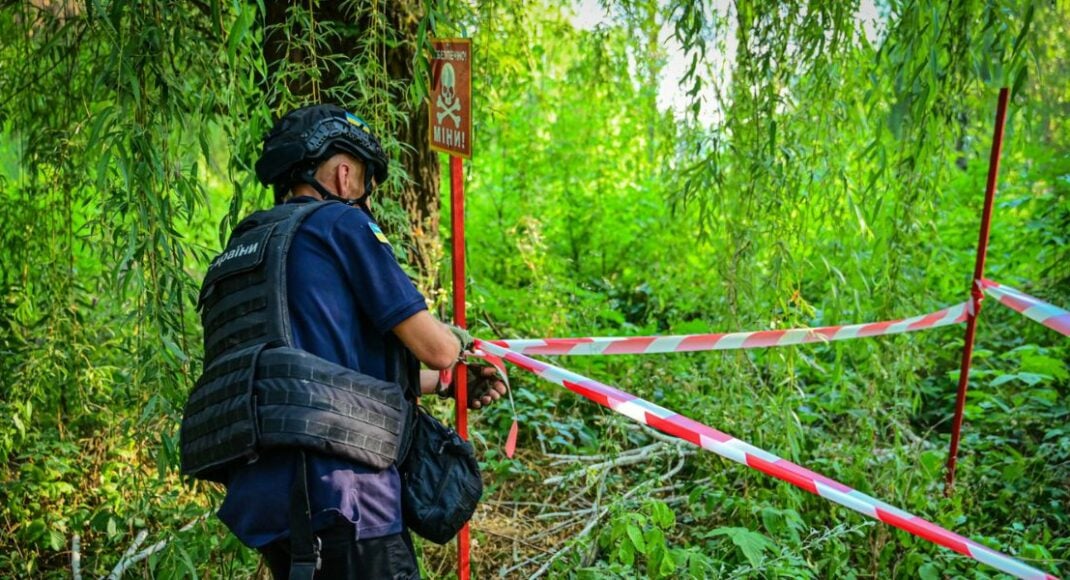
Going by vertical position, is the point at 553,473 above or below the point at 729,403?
below

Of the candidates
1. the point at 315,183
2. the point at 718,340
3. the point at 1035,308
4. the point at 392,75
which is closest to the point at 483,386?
the point at 315,183

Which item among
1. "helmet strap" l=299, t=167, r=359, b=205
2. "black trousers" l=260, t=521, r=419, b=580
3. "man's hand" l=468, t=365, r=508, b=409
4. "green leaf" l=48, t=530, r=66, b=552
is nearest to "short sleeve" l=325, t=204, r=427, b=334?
"helmet strap" l=299, t=167, r=359, b=205

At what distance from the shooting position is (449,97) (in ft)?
8.59

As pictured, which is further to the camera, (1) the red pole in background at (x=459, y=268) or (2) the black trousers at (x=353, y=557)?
(1) the red pole in background at (x=459, y=268)

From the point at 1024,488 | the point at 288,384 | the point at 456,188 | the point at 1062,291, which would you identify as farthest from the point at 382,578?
the point at 1062,291

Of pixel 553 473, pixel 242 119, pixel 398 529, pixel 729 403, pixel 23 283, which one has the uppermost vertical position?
pixel 242 119

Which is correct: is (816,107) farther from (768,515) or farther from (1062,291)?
(1062,291)

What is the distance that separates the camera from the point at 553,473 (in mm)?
4203

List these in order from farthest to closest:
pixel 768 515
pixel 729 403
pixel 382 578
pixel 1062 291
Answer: pixel 1062 291 < pixel 729 403 < pixel 768 515 < pixel 382 578

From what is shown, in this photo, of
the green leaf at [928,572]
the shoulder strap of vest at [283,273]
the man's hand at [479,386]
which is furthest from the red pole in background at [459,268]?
the green leaf at [928,572]

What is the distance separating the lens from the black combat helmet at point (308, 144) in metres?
2.17

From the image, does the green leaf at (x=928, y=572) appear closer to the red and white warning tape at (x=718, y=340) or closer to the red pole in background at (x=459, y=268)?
the red and white warning tape at (x=718, y=340)

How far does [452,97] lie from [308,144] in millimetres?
568

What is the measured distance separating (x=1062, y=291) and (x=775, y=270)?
2.28 m
